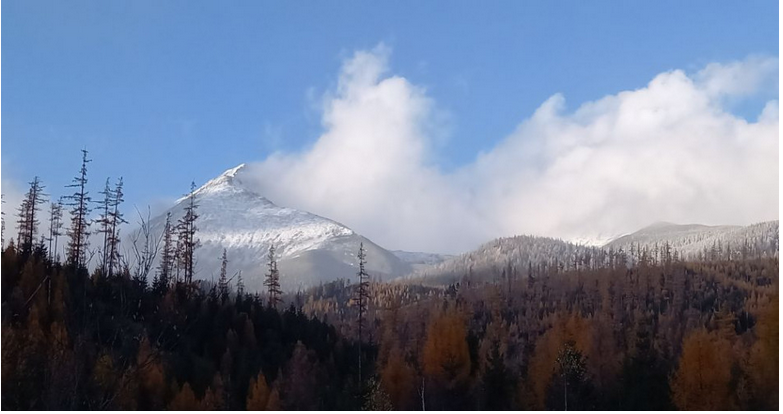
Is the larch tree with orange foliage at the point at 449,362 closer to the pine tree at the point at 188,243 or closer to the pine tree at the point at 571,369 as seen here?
the pine tree at the point at 571,369

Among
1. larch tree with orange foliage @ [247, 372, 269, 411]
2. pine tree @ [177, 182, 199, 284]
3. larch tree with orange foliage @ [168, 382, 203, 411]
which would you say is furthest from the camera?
pine tree @ [177, 182, 199, 284]

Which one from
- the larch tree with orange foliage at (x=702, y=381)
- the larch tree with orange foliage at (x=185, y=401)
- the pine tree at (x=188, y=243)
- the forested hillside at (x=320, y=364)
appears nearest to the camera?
the forested hillside at (x=320, y=364)

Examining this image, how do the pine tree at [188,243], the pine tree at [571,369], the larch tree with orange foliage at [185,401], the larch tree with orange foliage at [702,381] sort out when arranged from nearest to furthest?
the larch tree with orange foliage at [185,401] → the larch tree with orange foliage at [702,381] → the pine tree at [571,369] → the pine tree at [188,243]

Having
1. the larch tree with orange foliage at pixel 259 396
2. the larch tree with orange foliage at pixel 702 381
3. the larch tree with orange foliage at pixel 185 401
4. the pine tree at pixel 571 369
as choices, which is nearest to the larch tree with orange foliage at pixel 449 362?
the pine tree at pixel 571 369

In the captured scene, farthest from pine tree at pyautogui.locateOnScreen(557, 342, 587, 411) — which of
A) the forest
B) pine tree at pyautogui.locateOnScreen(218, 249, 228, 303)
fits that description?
pine tree at pyautogui.locateOnScreen(218, 249, 228, 303)

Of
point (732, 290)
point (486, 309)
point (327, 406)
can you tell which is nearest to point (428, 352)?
point (327, 406)

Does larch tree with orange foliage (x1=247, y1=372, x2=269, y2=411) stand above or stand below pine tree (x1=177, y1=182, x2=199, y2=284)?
below

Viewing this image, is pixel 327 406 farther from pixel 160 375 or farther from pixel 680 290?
pixel 680 290

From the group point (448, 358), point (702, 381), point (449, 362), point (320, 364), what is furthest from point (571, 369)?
point (320, 364)

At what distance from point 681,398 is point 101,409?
35971 mm

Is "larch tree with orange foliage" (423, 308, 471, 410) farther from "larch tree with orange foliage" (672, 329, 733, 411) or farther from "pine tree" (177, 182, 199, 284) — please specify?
"pine tree" (177, 182, 199, 284)

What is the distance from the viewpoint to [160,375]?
1384 inches

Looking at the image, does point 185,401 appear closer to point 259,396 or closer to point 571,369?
point 259,396

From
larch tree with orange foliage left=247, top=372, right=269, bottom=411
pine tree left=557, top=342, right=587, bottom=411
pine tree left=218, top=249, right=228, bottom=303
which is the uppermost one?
pine tree left=218, top=249, right=228, bottom=303
